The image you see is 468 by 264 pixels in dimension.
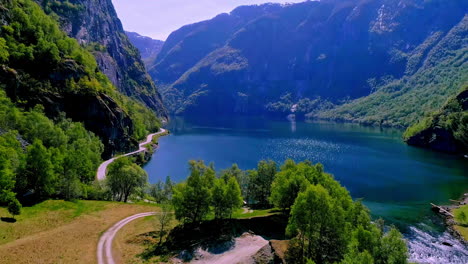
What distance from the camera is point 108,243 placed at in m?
44.1

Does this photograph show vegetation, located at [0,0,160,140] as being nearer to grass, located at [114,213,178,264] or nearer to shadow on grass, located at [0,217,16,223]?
shadow on grass, located at [0,217,16,223]

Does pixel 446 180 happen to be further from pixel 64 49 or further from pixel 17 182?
pixel 64 49

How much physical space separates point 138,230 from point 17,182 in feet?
73.6

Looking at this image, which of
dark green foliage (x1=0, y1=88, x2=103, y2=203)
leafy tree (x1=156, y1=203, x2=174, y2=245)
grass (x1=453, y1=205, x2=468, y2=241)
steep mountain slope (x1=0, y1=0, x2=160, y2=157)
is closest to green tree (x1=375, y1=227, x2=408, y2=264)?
leafy tree (x1=156, y1=203, x2=174, y2=245)

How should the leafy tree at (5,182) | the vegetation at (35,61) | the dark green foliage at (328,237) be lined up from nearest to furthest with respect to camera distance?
the dark green foliage at (328,237), the leafy tree at (5,182), the vegetation at (35,61)

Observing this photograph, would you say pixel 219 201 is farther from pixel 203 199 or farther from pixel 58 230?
pixel 58 230

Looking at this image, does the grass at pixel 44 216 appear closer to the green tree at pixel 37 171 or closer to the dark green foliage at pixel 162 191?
the green tree at pixel 37 171

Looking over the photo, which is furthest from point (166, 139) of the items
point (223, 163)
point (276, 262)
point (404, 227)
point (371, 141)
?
point (276, 262)

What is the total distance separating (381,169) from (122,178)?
93384 mm

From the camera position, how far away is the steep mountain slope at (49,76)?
95875mm

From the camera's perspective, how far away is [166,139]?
199000 millimetres

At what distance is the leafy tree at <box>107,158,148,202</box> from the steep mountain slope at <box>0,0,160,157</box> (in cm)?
4009

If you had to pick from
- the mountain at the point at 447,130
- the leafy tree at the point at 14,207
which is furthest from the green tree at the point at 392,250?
the mountain at the point at 447,130

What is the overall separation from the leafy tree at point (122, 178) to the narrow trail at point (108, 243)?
1785cm
